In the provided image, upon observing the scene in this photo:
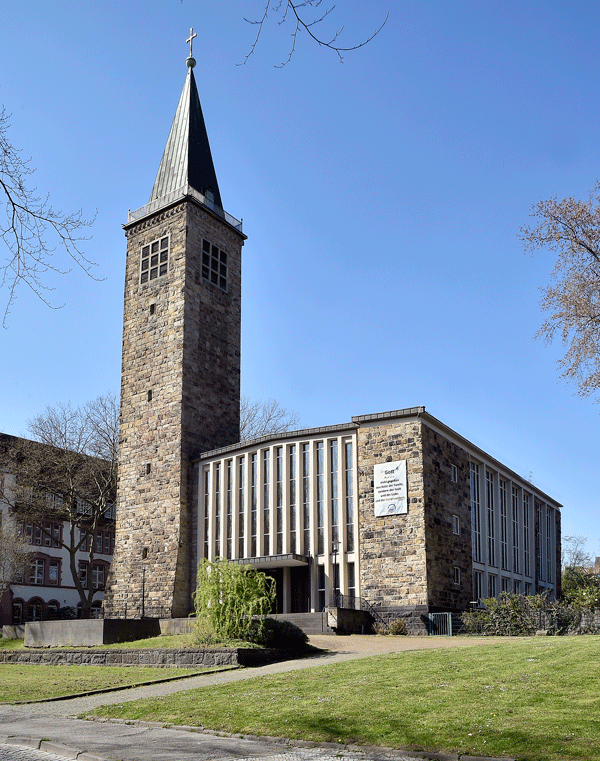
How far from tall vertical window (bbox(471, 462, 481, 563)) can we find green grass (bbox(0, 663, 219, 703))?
18266 mm

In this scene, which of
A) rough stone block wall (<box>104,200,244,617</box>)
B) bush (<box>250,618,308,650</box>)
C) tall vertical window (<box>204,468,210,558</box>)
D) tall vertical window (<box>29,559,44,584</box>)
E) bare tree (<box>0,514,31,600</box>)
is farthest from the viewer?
tall vertical window (<box>29,559,44,584</box>)

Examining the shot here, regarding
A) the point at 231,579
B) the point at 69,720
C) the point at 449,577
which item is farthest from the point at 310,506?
the point at 69,720

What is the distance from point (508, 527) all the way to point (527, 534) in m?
3.60

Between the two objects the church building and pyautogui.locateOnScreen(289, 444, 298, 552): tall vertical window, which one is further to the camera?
pyautogui.locateOnScreen(289, 444, 298, 552): tall vertical window

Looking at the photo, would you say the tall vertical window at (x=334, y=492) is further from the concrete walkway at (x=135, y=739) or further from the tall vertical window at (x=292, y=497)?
the concrete walkway at (x=135, y=739)

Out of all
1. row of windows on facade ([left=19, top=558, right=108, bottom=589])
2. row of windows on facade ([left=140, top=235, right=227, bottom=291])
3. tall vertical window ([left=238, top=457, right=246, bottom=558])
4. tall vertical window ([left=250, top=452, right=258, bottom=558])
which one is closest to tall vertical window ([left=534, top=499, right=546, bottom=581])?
tall vertical window ([left=250, top=452, right=258, bottom=558])

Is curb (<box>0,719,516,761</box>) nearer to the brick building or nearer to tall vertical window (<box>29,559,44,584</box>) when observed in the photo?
the brick building

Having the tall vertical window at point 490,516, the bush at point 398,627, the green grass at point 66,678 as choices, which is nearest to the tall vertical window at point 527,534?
the tall vertical window at point 490,516

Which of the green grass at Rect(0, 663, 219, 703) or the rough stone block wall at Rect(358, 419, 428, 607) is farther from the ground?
the rough stone block wall at Rect(358, 419, 428, 607)

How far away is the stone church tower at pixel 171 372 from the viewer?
35438 millimetres

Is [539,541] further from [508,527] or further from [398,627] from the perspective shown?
[398,627]

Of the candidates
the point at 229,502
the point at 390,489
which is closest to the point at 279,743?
the point at 390,489

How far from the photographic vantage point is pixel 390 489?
2995cm

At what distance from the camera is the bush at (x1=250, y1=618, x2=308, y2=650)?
19.5 metres
